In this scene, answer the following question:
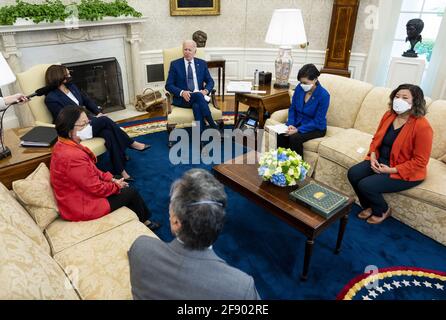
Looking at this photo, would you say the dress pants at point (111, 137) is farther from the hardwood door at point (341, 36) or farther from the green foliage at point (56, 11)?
the hardwood door at point (341, 36)

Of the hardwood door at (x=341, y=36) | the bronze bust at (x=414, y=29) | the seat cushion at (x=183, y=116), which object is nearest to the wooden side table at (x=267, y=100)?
the seat cushion at (x=183, y=116)

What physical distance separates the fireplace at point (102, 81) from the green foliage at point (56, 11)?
2.18 feet

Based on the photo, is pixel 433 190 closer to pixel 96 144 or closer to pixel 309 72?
pixel 309 72

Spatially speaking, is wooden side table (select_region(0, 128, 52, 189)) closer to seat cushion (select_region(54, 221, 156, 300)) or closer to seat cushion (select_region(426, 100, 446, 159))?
seat cushion (select_region(54, 221, 156, 300))

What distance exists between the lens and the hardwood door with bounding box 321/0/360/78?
4.62 m

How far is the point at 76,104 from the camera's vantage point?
319cm

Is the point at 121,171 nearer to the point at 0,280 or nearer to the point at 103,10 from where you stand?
the point at 0,280

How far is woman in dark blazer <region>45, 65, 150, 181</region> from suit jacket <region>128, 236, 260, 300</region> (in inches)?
79.8

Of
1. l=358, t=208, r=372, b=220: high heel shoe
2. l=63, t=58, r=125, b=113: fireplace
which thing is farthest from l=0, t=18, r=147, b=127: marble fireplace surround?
l=358, t=208, r=372, b=220: high heel shoe

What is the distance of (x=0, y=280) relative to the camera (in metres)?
1.22

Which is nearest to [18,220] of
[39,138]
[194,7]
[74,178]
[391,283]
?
[74,178]

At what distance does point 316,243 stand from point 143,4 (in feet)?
13.9

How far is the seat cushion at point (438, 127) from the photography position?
2771 mm

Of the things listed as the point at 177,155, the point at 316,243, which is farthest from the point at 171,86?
the point at 316,243
